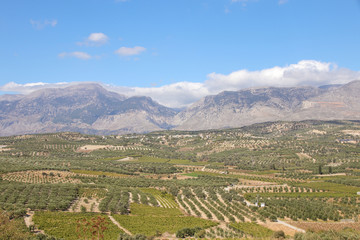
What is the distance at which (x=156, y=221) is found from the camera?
64750 millimetres

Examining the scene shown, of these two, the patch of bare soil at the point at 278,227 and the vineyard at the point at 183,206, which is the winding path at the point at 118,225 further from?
the patch of bare soil at the point at 278,227

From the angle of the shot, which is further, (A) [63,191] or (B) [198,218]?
(A) [63,191]

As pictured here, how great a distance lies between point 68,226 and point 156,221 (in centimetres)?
1748

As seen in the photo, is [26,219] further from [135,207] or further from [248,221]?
[248,221]

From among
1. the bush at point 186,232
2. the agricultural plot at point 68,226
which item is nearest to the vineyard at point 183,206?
the agricultural plot at point 68,226

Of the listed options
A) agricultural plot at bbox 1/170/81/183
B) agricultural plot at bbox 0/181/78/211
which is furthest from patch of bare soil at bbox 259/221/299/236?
agricultural plot at bbox 1/170/81/183

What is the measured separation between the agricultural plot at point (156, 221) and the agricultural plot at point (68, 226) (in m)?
3.62

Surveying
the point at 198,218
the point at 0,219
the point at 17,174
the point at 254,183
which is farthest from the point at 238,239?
the point at 17,174

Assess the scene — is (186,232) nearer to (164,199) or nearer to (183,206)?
(183,206)

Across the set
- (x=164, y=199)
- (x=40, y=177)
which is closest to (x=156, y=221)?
(x=164, y=199)

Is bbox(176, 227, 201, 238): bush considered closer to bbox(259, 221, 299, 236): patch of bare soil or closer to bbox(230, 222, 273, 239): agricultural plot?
bbox(230, 222, 273, 239): agricultural plot

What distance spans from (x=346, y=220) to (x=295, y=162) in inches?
4272

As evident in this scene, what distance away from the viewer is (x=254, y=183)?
127 meters

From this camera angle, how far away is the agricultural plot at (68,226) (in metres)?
52.0
